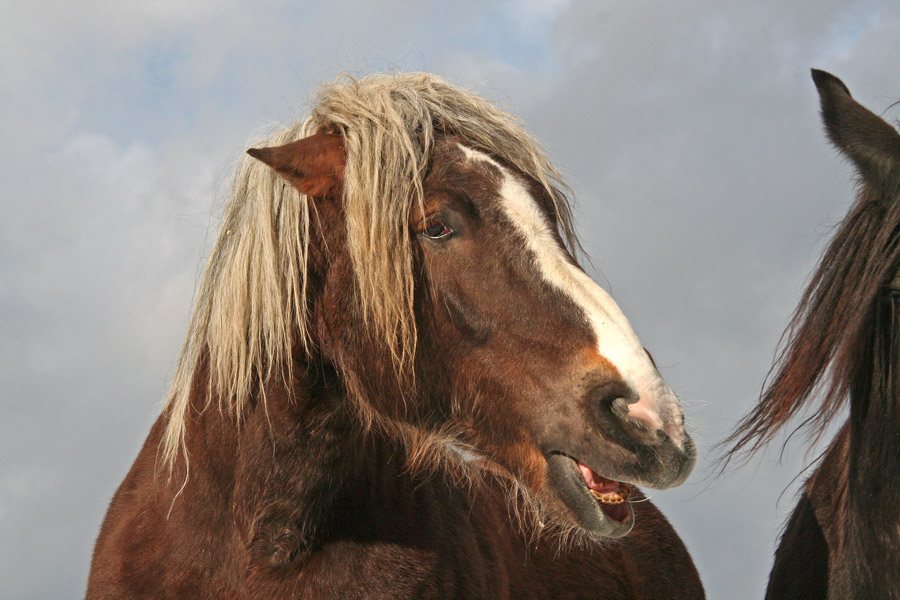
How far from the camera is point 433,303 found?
3564mm

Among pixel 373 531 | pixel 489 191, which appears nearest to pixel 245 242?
pixel 489 191

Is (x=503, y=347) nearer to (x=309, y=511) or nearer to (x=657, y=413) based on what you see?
(x=657, y=413)

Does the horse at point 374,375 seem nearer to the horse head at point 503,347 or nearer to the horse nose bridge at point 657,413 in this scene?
the horse head at point 503,347

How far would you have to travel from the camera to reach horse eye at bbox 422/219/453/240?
3524 mm

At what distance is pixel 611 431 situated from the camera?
3111mm

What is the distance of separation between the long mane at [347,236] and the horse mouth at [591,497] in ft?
2.42

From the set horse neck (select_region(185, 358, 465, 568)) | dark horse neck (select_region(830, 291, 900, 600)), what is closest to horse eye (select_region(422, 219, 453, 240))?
horse neck (select_region(185, 358, 465, 568))

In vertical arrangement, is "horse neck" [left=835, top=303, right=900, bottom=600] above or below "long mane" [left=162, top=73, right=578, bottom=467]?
below

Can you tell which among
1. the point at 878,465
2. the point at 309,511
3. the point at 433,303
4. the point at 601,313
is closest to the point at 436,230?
the point at 433,303

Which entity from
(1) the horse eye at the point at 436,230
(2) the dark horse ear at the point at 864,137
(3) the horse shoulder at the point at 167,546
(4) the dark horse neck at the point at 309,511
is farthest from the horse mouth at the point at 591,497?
(2) the dark horse ear at the point at 864,137

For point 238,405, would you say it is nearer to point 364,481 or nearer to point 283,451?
point 283,451

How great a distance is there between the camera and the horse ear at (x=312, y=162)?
3479mm

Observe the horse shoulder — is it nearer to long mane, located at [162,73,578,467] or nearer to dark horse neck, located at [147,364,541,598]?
dark horse neck, located at [147,364,541,598]

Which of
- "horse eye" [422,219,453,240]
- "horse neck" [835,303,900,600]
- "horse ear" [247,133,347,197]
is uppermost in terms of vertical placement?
"horse ear" [247,133,347,197]
